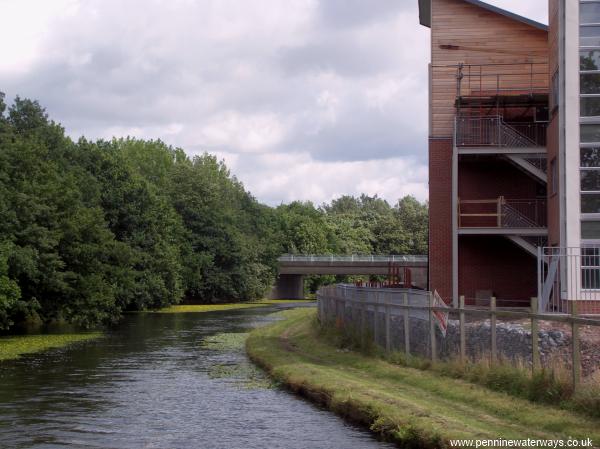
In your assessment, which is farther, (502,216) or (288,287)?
(288,287)

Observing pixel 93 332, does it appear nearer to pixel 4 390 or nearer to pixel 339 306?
pixel 339 306

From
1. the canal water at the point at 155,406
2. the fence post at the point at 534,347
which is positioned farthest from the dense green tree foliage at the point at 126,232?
the fence post at the point at 534,347

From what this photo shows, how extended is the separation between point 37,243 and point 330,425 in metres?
27.8

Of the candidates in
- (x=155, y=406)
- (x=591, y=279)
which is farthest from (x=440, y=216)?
(x=155, y=406)

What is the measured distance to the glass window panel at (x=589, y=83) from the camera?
29.8 m

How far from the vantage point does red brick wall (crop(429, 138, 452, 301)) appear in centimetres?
3691

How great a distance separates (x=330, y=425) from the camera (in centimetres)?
1537

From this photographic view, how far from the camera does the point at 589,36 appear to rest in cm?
2988

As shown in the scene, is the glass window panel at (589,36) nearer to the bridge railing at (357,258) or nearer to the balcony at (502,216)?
the balcony at (502,216)

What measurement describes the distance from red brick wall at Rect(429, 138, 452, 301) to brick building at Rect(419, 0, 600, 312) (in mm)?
44

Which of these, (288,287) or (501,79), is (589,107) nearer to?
(501,79)

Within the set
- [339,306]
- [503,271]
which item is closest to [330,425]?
[339,306]

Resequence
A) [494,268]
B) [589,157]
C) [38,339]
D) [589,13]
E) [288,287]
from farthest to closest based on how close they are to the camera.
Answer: [288,287] → [494,268] → [38,339] → [589,13] → [589,157]

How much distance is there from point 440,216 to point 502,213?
335 centimetres
